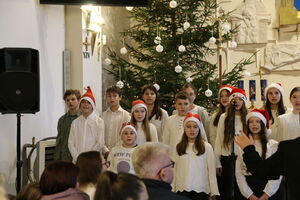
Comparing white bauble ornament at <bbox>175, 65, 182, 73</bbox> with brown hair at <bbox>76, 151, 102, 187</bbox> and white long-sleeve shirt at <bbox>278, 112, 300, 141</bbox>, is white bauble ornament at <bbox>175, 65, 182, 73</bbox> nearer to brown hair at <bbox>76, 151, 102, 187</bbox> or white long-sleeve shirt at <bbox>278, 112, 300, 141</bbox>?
white long-sleeve shirt at <bbox>278, 112, 300, 141</bbox>

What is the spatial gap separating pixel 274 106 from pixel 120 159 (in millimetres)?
1802

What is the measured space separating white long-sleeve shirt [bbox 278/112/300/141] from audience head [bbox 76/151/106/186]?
2643 millimetres

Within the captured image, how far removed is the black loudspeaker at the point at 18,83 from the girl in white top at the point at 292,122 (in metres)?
2.55

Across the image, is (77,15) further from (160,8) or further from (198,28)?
(198,28)

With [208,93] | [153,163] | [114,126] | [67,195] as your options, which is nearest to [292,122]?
[114,126]

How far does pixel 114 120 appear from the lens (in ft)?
19.4

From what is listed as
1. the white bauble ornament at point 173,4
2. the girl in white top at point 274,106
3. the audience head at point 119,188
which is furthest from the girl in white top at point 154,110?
the audience head at point 119,188

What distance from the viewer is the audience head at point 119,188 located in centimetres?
214

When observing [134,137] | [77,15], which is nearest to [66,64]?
[77,15]

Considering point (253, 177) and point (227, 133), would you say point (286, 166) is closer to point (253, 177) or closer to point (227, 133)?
point (253, 177)

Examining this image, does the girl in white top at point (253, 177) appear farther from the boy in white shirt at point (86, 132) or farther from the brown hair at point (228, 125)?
the boy in white shirt at point (86, 132)

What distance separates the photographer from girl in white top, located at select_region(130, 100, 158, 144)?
213 inches

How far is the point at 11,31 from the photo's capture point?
589 cm

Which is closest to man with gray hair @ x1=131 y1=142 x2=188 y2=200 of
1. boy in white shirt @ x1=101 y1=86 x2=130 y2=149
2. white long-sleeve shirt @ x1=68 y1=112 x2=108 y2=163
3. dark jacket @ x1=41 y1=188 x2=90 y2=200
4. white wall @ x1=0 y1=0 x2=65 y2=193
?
dark jacket @ x1=41 y1=188 x2=90 y2=200
